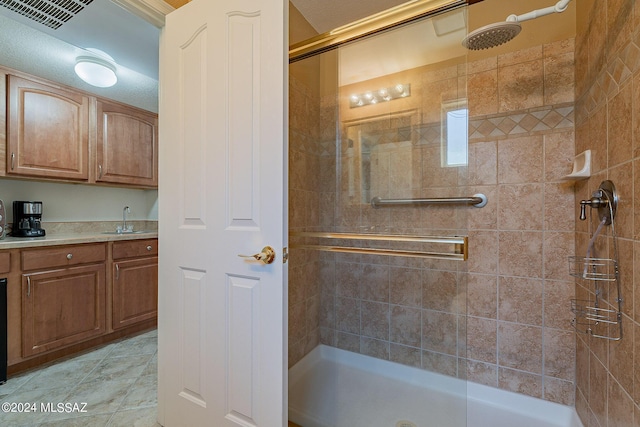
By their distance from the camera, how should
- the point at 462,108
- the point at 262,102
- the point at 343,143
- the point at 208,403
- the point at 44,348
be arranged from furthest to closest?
1. the point at 44,348
2. the point at 343,143
3. the point at 462,108
4. the point at 208,403
5. the point at 262,102

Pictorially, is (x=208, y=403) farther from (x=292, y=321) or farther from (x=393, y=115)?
(x=393, y=115)

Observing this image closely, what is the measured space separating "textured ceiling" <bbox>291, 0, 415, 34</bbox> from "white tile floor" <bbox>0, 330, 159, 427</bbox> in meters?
2.62

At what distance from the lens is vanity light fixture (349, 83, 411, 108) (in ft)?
5.46

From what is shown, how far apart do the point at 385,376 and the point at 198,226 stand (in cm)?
151

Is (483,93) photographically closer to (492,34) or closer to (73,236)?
(492,34)

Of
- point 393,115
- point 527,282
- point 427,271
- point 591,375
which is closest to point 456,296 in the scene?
point 427,271

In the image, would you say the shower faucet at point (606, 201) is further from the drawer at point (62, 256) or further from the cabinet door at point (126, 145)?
the cabinet door at point (126, 145)

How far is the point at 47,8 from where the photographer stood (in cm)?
203

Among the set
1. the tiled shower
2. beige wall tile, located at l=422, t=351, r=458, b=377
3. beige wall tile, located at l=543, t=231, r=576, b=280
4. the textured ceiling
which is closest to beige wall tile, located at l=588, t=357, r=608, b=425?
the tiled shower

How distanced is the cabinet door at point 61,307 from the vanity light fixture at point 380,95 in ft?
8.37

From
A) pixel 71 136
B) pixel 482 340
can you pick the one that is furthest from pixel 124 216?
pixel 482 340

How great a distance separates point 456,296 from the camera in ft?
5.14

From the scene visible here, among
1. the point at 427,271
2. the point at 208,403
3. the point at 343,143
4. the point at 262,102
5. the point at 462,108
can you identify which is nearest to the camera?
the point at 262,102

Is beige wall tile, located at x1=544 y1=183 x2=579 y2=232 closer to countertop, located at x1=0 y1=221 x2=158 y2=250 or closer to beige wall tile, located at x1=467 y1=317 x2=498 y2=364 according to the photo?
beige wall tile, located at x1=467 y1=317 x2=498 y2=364
